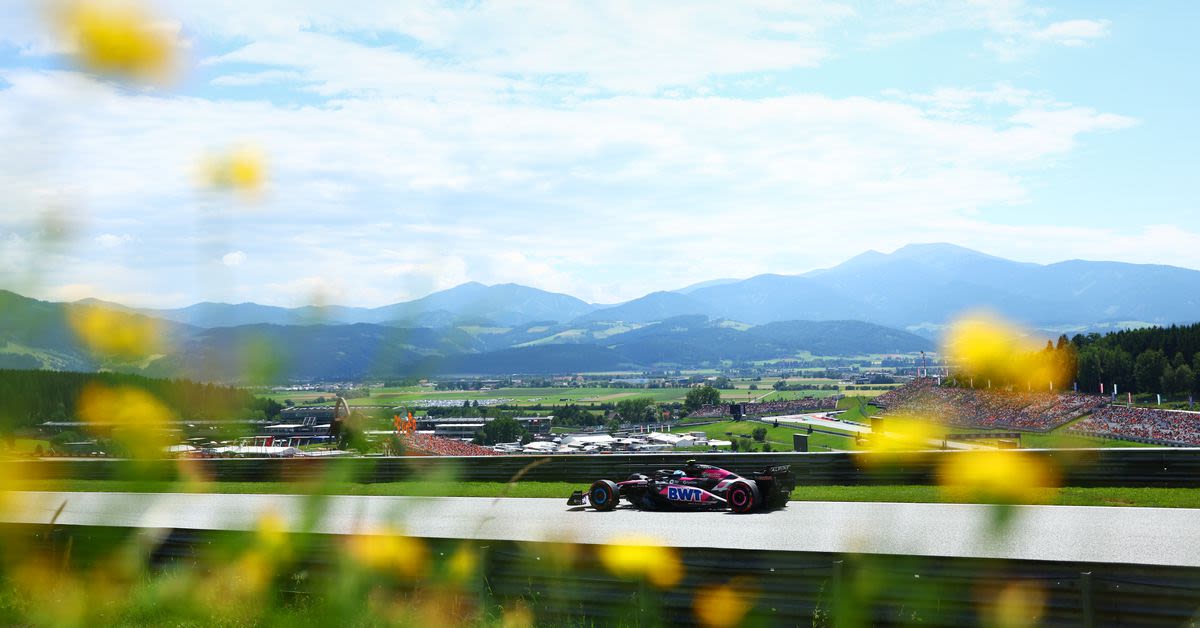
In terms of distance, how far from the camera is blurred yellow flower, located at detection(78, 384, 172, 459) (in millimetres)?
1950

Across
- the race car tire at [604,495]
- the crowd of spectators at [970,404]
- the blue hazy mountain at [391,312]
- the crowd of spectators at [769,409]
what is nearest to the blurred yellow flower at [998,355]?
the crowd of spectators at [970,404]

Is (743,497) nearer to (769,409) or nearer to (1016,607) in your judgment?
(1016,607)

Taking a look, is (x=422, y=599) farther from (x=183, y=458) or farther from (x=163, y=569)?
(x=183, y=458)

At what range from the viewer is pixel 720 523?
1644cm

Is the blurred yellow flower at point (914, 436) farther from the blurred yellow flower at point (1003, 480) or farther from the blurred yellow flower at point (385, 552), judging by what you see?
the blurred yellow flower at point (385, 552)

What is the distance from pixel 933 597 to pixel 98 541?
4067 mm

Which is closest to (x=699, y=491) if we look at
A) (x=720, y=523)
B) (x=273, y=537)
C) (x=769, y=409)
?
(x=720, y=523)

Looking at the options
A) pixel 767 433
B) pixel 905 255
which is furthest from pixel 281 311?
pixel 767 433

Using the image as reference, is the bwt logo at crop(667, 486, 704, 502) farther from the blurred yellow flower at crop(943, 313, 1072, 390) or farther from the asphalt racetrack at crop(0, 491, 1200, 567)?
the blurred yellow flower at crop(943, 313, 1072, 390)

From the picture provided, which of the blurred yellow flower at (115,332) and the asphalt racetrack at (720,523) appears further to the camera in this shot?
the asphalt racetrack at (720,523)

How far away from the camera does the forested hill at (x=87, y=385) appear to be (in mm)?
1986

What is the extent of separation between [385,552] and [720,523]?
1416 cm

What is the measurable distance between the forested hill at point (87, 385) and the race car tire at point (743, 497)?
1617cm

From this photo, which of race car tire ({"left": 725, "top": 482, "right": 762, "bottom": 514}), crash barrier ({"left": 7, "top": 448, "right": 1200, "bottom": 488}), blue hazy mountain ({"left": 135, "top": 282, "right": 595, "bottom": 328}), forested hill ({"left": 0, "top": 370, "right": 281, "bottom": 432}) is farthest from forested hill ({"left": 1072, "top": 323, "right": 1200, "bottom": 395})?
forested hill ({"left": 0, "top": 370, "right": 281, "bottom": 432})
